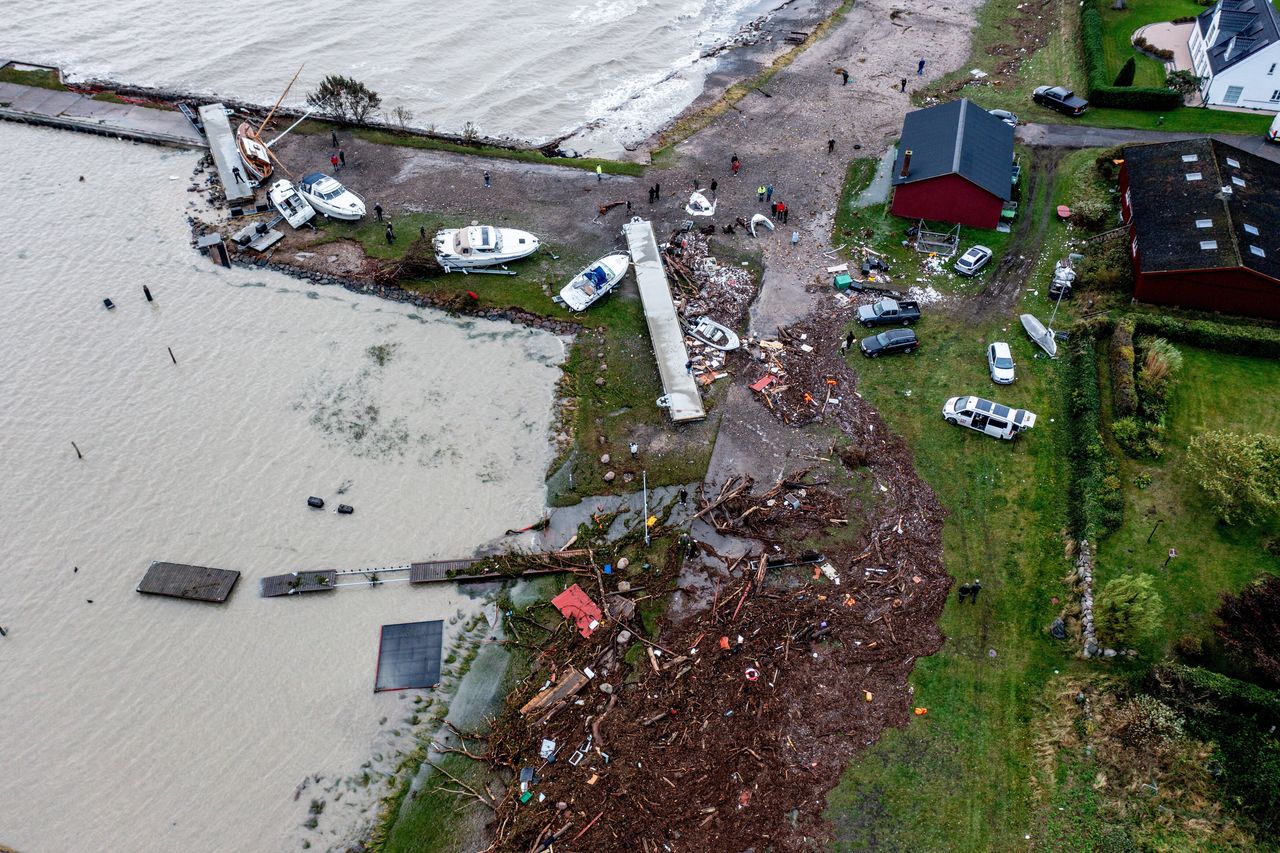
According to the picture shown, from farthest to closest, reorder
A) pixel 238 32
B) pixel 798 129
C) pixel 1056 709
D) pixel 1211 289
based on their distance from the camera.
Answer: pixel 238 32 < pixel 798 129 < pixel 1211 289 < pixel 1056 709

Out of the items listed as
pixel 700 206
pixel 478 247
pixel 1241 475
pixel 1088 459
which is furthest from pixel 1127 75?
pixel 478 247

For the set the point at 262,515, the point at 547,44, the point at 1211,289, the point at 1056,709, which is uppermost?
the point at 547,44

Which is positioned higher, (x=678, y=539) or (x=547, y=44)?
(x=547, y=44)

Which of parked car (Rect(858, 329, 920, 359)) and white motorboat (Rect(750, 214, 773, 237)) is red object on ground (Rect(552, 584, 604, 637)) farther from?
white motorboat (Rect(750, 214, 773, 237))

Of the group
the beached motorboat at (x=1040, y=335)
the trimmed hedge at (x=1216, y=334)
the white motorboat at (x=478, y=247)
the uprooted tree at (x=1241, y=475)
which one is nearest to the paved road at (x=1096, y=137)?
the trimmed hedge at (x=1216, y=334)

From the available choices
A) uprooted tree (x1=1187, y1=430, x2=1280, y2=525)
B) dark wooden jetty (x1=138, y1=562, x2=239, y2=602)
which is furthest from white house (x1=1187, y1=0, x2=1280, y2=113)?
dark wooden jetty (x1=138, y1=562, x2=239, y2=602)

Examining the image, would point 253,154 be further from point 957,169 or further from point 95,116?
point 957,169

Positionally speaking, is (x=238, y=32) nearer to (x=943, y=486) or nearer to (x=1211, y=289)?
(x=943, y=486)

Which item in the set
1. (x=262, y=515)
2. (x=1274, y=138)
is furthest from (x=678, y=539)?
(x=1274, y=138)
